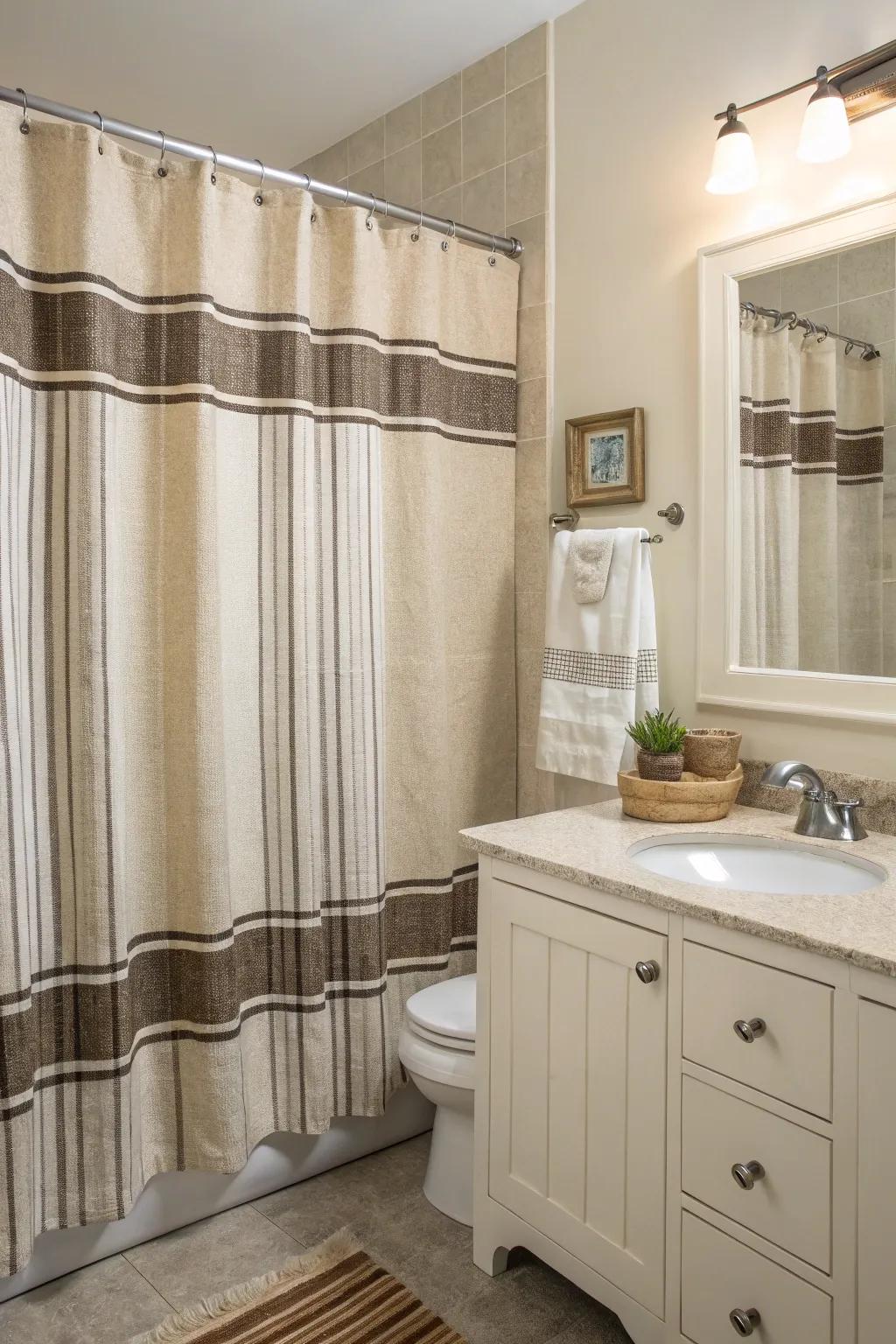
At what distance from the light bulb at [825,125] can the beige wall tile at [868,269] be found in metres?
0.16

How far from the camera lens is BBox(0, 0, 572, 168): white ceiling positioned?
2.18m

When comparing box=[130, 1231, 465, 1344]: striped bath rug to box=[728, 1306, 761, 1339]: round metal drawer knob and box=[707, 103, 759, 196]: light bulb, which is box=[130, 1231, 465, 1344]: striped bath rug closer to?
box=[728, 1306, 761, 1339]: round metal drawer knob

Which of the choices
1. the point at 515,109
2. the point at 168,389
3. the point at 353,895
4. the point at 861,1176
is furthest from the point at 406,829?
the point at 515,109

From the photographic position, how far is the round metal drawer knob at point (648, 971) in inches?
55.9

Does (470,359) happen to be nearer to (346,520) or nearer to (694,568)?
(346,520)

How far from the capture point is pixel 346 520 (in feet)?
6.63

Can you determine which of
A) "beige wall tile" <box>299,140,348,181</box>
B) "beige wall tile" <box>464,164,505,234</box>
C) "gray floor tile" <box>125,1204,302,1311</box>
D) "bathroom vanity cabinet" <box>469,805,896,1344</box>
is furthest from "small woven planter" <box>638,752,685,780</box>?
"beige wall tile" <box>299,140,348,181</box>

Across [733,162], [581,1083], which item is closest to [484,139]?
[733,162]

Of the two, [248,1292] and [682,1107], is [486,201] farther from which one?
[248,1292]

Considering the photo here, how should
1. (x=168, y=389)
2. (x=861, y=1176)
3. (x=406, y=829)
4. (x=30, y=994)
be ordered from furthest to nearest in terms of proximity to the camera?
1. (x=406, y=829)
2. (x=168, y=389)
3. (x=30, y=994)
4. (x=861, y=1176)

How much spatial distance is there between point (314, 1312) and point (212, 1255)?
26 centimetres

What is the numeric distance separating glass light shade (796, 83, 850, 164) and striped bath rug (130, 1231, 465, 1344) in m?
2.05

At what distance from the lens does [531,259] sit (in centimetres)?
231

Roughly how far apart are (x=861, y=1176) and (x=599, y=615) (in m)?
1.15
